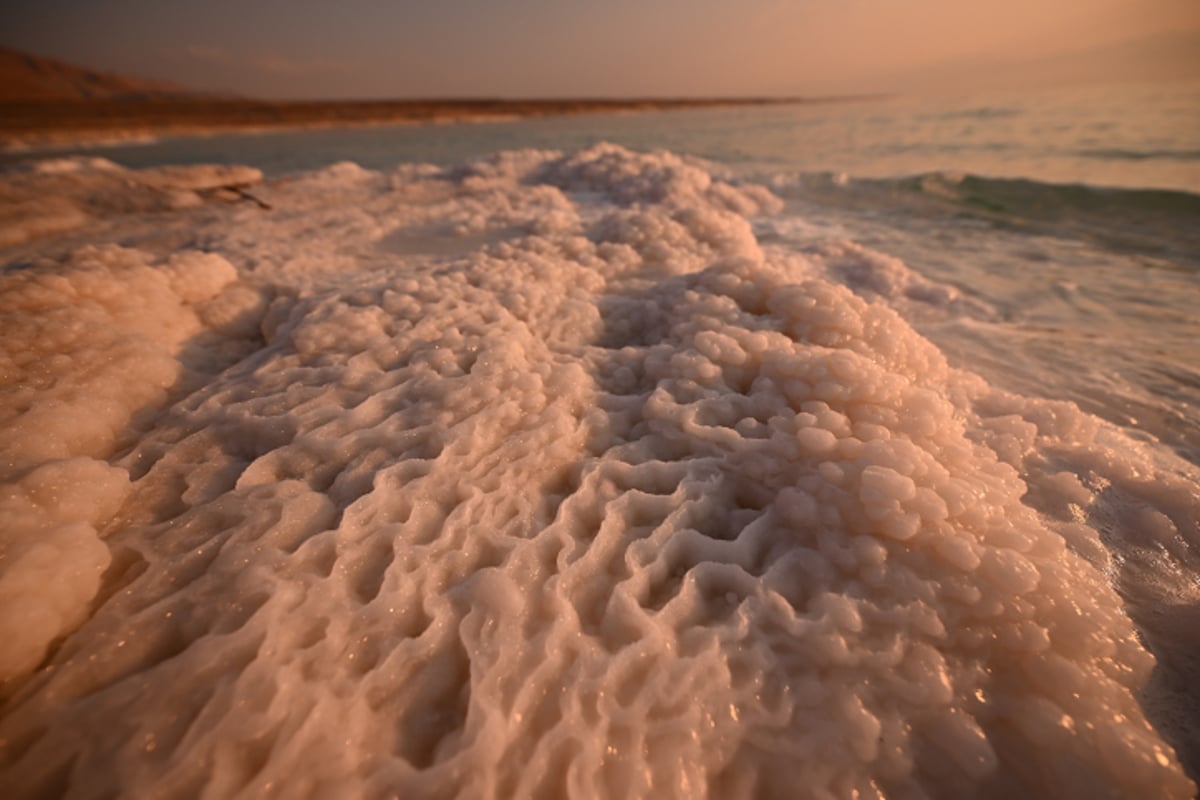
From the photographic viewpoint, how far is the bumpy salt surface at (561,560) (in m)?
1.56

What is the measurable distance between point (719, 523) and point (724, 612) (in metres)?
0.45

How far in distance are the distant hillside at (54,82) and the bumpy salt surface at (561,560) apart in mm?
96201

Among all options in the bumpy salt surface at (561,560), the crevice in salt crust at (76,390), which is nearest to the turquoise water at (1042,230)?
the bumpy salt surface at (561,560)

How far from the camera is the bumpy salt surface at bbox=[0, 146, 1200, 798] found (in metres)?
1.56

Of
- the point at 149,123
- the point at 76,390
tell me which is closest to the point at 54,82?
the point at 149,123

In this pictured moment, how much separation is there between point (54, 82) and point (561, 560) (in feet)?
411

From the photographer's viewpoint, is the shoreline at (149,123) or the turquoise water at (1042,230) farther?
the shoreline at (149,123)

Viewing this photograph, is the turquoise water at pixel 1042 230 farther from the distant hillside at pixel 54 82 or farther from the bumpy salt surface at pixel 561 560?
the distant hillside at pixel 54 82

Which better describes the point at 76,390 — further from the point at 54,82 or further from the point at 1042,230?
the point at 54,82

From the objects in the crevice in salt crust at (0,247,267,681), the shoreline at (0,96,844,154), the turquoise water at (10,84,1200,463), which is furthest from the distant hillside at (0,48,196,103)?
the crevice in salt crust at (0,247,267,681)

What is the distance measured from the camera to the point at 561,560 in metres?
2.06

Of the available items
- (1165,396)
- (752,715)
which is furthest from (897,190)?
(752,715)

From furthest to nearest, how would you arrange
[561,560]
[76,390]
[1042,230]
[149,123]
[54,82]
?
[54,82] < [149,123] < [1042,230] < [76,390] < [561,560]

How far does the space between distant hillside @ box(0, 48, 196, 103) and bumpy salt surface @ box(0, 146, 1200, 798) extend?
96.2m
